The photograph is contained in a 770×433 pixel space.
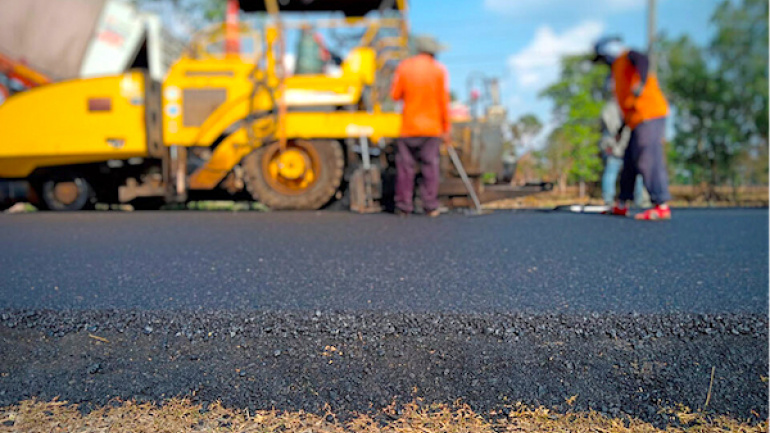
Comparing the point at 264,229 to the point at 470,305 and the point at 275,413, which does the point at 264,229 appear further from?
the point at 275,413

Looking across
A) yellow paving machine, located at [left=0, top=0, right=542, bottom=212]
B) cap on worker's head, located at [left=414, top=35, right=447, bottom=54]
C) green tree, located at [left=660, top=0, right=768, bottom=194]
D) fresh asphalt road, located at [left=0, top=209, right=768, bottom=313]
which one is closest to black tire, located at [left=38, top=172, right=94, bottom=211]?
yellow paving machine, located at [left=0, top=0, right=542, bottom=212]

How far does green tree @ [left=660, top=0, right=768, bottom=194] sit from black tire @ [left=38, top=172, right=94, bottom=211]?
11.4 metres

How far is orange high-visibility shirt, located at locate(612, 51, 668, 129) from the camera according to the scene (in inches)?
206

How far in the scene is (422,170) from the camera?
230 inches

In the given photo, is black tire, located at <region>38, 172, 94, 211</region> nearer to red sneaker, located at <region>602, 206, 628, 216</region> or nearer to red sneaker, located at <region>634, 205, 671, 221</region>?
red sneaker, located at <region>602, 206, 628, 216</region>

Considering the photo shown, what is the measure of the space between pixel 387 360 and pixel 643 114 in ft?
13.7

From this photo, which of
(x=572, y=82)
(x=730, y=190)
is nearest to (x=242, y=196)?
(x=730, y=190)

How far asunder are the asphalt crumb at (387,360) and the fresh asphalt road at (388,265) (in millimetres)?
142

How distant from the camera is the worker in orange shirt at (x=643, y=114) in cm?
520

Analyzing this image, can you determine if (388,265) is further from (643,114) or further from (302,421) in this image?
(643,114)

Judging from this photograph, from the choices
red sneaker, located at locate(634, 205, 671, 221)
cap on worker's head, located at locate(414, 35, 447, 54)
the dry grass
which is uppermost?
cap on worker's head, located at locate(414, 35, 447, 54)

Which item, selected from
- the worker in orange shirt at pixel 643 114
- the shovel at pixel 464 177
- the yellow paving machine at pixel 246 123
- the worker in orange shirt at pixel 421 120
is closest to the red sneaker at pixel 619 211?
the worker in orange shirt at pixel 643 114

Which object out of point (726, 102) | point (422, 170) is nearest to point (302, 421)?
point (422, 170)

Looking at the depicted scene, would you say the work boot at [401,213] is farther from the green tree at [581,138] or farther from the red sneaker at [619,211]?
the green tree at [581,138]
